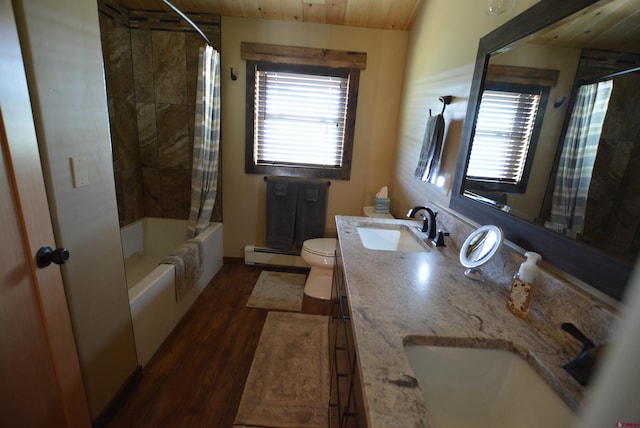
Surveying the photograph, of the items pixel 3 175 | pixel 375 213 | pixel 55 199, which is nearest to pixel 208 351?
pixel 55 199

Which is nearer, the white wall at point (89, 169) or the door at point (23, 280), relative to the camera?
the door at point (23, 280)

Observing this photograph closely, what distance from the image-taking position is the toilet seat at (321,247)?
7.16 ft

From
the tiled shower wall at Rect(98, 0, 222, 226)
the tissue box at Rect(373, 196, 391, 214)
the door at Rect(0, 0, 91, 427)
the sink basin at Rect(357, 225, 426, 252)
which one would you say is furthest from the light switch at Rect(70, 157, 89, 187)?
the tissue box at Rect(373, 196, 391, 214)

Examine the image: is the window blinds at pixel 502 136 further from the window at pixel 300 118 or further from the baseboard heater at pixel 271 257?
the baseboard heater at pixel 271 257

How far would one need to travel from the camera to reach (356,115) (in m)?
2.51

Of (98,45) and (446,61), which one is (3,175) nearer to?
(98,45)

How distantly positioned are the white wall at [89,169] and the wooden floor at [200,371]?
176 mm

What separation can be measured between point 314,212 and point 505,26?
6.21 ft

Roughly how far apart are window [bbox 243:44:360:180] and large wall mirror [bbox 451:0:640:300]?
1.49 m

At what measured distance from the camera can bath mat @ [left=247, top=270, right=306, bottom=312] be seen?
2.20m

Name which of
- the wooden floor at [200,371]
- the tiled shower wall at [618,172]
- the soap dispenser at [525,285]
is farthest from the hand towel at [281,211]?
the tiled shower wall at [618,172]

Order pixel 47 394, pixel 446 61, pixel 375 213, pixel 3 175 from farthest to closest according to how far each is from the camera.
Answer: pixel 375 213 → pixel 446 61 → pixel 47 394 → pixel 3 175

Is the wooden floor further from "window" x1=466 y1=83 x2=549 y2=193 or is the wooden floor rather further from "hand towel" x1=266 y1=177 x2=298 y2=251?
"window" x1=466 y1=83 x2=549 y2=193

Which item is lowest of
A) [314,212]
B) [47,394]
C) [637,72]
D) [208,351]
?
[208,351]
